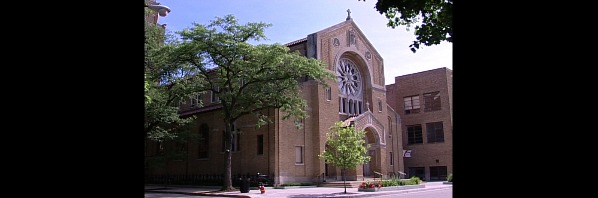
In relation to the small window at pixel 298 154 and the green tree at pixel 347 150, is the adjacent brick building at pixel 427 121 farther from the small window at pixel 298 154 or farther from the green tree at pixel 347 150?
the green tree at pixel 347 150

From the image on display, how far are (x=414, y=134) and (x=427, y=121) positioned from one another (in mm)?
2176

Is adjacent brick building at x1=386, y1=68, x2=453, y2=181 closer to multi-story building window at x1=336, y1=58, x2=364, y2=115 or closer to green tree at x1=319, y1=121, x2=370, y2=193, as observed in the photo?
multi-story building window at x1=336, y1=58, x2=364, y2=115

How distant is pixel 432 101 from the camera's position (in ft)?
154

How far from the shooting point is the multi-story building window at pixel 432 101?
4626 centimetres

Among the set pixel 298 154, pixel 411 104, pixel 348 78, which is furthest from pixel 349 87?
pixel 411 104

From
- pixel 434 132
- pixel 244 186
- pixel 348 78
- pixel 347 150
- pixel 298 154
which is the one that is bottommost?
pixel 244 186

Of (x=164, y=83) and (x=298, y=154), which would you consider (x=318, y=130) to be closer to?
(x=298, y=154)

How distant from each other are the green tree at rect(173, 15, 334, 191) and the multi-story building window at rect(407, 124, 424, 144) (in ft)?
71.1

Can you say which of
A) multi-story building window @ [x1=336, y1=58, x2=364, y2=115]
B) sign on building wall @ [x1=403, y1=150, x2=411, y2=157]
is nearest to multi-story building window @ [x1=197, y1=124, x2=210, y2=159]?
multi-story building window @ [x1=336, y1=58, x2=364, y2=115]

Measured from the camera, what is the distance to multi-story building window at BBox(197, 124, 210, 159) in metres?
38.2
